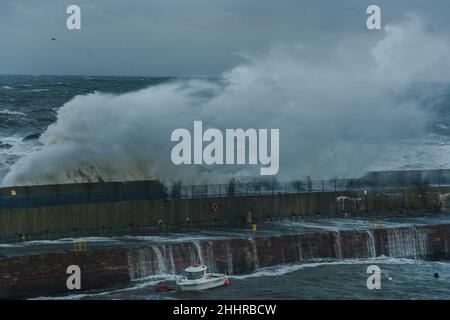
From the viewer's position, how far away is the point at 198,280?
109 ft

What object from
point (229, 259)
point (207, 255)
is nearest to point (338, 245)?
point (229, 259)

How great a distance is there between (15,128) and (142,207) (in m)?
38.0

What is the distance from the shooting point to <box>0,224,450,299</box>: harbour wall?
106ft

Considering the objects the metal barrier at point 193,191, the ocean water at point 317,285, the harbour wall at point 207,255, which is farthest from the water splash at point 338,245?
the metal barrier at point 193,191

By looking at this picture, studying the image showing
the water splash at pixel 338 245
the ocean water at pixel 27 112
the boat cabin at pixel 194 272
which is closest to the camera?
the boat cabin at pixel 194 272

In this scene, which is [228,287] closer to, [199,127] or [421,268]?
[421,268]

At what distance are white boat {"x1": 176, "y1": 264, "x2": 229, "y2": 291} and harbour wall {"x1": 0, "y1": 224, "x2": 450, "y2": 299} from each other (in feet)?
5.53

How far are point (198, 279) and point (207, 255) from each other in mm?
2992

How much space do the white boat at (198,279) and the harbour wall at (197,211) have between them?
6353 mm

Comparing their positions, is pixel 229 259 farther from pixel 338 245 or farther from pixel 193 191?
pixel 193 191

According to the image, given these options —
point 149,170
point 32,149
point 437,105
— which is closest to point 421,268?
point 149,170

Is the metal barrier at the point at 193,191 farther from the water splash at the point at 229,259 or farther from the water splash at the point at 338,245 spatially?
the water splash at the point at 338,245

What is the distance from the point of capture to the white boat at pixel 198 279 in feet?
109

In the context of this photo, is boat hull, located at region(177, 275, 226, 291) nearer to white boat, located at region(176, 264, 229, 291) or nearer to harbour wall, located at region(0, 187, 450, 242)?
white boat, located at region(176, 264, 229, 291)
